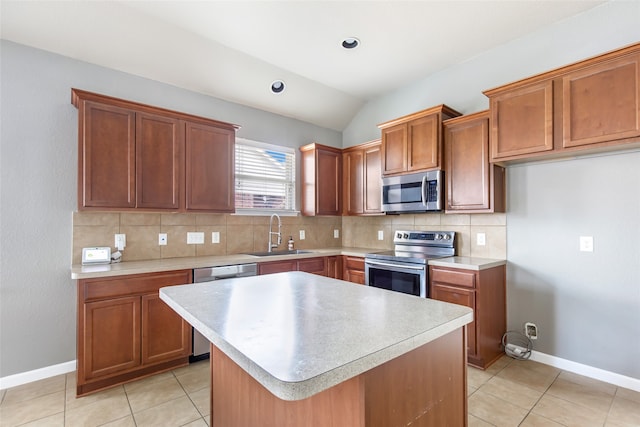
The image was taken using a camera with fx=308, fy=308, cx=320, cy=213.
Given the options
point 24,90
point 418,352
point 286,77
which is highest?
point 286,77

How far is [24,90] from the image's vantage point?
2.50 meters

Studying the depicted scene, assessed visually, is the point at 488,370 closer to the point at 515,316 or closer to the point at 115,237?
the point at 515,316

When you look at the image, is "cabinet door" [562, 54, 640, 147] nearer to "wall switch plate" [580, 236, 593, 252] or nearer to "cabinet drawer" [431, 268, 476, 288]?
"wall switch plate" [580, 236, 593, 252]

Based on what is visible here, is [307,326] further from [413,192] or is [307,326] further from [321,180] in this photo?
[321,180]

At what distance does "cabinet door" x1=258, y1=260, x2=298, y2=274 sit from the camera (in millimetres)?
3131

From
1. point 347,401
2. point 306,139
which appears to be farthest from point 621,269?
point 306,139

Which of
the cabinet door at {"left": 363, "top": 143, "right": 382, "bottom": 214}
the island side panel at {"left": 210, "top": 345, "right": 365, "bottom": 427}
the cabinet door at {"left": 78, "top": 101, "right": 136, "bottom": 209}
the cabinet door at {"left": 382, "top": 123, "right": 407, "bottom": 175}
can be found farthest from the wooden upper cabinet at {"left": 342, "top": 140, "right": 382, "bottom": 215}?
the island side panel at {"left": 210, "top": 345, "right": 365, "bottom": 427}

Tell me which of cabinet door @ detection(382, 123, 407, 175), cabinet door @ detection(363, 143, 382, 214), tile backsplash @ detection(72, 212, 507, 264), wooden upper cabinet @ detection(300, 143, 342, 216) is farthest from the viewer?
wooden upper cabinet @ detection(300, 143, 342, 216)

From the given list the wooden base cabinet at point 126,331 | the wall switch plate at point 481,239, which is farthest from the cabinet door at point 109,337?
the wall switch plate at point 481,239

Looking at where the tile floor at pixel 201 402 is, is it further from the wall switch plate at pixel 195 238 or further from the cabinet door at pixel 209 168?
the cabinet door at pixel 209 168

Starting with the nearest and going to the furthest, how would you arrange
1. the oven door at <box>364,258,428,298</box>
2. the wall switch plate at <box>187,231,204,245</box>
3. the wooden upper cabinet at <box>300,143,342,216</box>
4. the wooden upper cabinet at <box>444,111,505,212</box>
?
the wooden upper cabinet at <box>444,111,505,212</box> < the oven door at <box>364,258,428,298</box> < the wall switch plate at <box>187,231,204,245</box> < the wooden upper cabinet at <box>300,143,342,216</box>

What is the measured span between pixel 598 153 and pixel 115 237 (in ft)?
13.7

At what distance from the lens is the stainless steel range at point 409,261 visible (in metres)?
3.02

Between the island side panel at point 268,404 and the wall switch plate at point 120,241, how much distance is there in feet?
6.07
